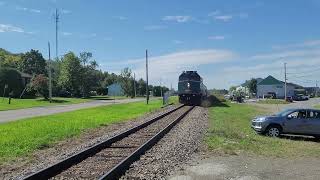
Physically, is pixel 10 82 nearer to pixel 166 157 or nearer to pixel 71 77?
pixel 71 77

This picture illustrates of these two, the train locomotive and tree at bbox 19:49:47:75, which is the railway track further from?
tree at bbox 19:49:47:75

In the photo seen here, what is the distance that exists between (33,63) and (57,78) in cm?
2000

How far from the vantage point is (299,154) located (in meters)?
16.6

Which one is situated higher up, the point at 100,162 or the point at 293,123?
the point at 293,123

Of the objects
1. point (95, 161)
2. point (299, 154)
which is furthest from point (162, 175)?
point (299, 154)

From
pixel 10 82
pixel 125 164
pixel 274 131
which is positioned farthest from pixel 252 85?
pixel 125 164

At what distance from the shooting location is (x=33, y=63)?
151625 millimetres

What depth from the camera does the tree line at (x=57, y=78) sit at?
8744 cm

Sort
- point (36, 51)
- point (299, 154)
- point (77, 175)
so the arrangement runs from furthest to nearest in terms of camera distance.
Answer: point (36, 51), point (299, 154), point (77, 175)

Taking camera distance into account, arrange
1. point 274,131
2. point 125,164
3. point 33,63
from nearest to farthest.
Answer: point 125,164
point 274,131
point 33,63

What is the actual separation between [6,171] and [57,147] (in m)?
5.51

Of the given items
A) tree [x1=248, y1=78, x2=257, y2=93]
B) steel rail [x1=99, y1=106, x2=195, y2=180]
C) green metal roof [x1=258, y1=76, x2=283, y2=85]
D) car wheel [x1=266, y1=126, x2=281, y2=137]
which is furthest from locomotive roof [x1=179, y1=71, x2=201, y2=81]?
tree [x1=248, y1=78, x2=257, y2=93]

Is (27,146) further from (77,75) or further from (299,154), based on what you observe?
(77,75)

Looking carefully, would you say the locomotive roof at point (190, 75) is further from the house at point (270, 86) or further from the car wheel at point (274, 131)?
the house at point (270, 86)
